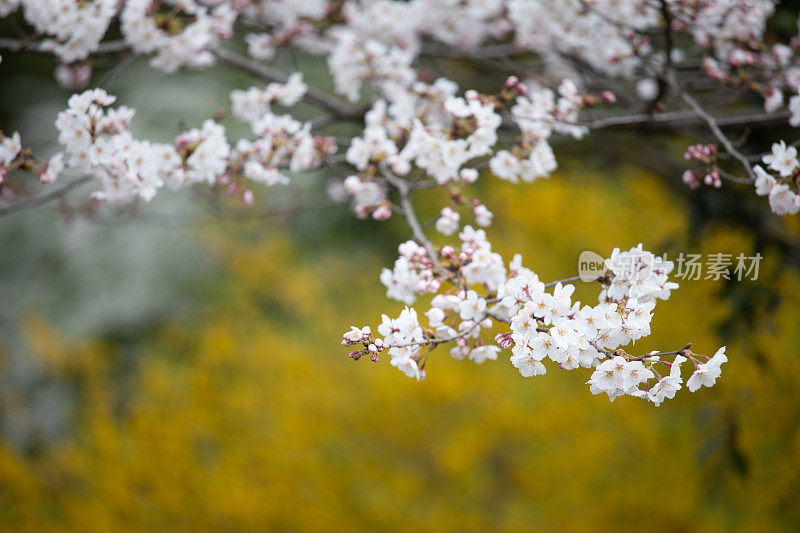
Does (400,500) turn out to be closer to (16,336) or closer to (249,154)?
(249,154)

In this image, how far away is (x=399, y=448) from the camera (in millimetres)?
2908

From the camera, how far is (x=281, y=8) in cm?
223

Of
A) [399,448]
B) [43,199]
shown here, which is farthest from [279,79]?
[399,448]

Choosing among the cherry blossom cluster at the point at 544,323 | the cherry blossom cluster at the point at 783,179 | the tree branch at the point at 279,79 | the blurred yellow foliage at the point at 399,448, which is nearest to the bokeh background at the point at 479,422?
the blurred yellow foliage at the point at 399,448

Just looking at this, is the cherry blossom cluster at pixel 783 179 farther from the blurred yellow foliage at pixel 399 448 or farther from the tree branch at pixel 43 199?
the tree branch at pixel 43 199

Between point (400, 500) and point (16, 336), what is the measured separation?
386 centimetres

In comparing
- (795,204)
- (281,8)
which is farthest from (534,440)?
(281,8)

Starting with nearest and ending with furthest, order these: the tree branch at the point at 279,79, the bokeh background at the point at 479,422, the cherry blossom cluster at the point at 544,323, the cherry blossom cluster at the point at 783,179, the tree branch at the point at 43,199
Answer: the cherry blossom cluster at the point at 544,323
the cherry blossom cluster at the point at 783,179
the tree branch at the point at 43,199
the tree branch at the point at 279,79
the bokeh background at the point at 479,422

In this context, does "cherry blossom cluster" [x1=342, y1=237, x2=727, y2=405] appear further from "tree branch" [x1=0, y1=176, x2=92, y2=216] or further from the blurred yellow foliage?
the blurred yellow foliage

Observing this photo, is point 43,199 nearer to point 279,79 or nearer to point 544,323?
point 279,79

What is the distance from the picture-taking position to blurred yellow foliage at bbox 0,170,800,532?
258 cm

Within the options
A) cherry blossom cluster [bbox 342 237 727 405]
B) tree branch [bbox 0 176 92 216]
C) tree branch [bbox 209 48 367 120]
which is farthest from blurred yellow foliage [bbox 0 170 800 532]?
cherry blossom cluster [bbox 342 237 727 405]

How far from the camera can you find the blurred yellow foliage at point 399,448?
2.58 m

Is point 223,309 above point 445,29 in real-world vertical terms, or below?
below
